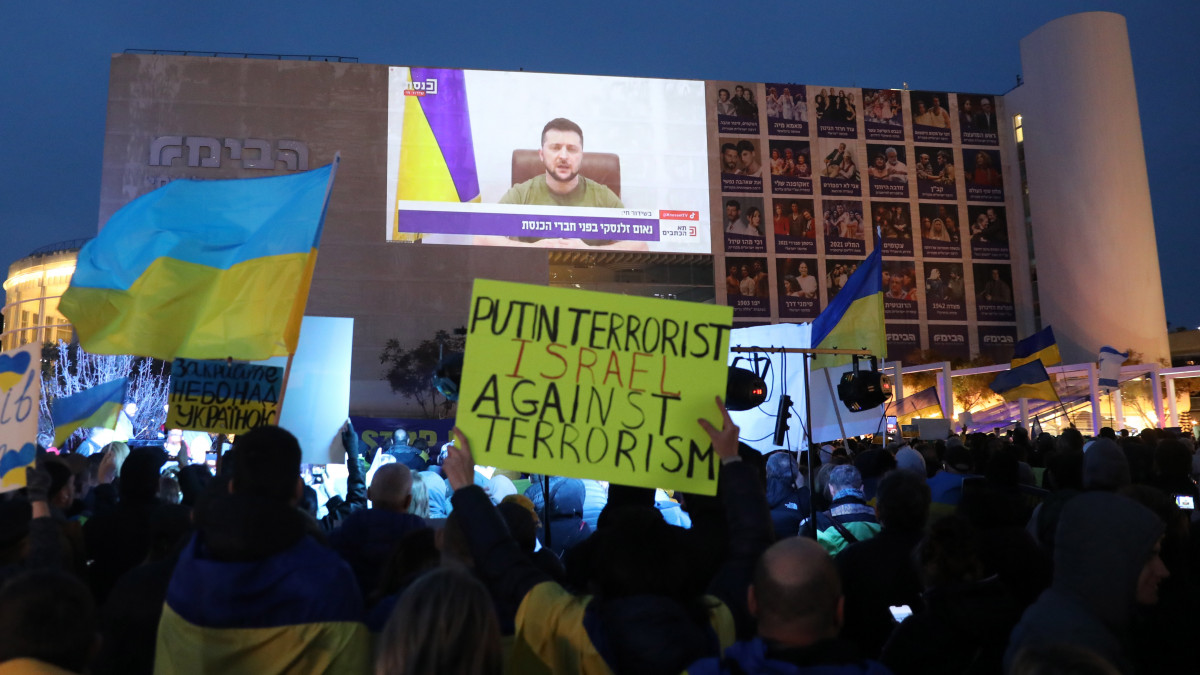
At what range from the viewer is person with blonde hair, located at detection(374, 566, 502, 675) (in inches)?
76.1

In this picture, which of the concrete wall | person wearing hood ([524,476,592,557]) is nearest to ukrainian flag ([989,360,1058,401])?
person wearing hood ([524,476,592,557])

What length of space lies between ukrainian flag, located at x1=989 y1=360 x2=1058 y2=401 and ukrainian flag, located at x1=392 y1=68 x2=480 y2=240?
3325 cm

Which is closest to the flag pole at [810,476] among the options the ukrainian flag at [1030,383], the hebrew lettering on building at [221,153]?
the ukrainian flag at [1030,383]

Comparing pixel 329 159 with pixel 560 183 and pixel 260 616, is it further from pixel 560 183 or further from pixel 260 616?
pixel 260 616

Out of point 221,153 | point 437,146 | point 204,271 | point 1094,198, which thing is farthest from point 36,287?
point 204,271

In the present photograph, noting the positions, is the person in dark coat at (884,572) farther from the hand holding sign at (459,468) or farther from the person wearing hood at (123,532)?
the person wearing hood at (123,532)

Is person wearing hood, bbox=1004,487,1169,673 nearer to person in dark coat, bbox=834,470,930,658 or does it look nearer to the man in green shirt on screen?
person in dark coat, bbox=834,470,930,658

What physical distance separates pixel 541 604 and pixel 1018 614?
1363mm

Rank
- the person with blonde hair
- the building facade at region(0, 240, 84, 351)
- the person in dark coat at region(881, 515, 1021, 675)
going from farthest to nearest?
the building facade at region(0, 240, 84, 351), the person in dark coat at region(881, 515, 1021, 675), the person with blonde hair

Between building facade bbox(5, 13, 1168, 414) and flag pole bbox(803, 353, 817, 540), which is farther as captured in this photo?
building facade bbox(5, 13, 1168, 414)

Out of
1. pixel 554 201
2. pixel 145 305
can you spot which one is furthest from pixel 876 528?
pixel 554 201

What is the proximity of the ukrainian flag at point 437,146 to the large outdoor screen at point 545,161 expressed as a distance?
0.15 feet

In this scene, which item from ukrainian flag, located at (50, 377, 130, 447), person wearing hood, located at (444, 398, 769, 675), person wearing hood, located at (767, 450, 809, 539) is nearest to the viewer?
person wearing hood, located at (444, 398, 769, 675)

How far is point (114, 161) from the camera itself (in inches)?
1902
